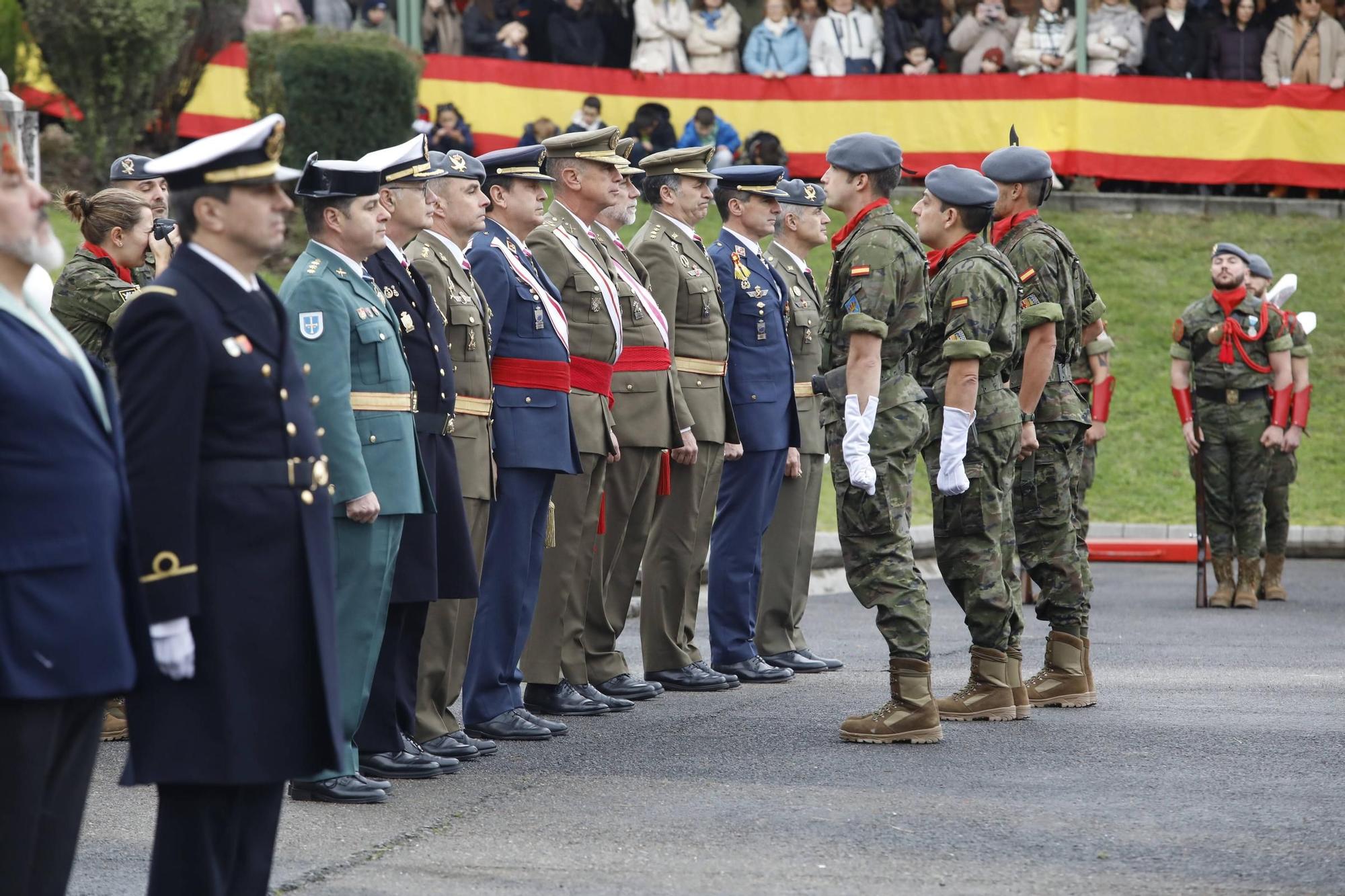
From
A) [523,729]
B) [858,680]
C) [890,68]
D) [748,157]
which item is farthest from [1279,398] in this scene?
[890,68]

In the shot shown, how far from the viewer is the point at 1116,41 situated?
22.1m

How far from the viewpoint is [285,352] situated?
4.45 metres

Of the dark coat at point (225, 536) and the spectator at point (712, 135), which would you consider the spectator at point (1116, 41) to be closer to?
the spectator at point (712, 135)

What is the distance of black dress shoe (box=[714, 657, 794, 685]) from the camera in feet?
31.4

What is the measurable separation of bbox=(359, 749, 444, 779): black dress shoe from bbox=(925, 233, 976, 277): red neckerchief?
9.54 ft

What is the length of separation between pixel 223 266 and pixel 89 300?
3.76 metres

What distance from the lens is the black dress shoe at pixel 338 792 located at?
6422 mm

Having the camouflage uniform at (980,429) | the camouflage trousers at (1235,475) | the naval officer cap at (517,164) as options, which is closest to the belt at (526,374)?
the naval officer cap at (517,164)

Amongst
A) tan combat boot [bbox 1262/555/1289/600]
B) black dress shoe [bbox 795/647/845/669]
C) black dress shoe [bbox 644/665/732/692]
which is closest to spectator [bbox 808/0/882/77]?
tan combat boot [bbox 1262/555/1289/600]

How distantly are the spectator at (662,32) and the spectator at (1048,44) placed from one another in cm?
386

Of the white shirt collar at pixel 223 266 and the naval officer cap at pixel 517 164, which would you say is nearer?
the white shirt collar at pixel 223 266

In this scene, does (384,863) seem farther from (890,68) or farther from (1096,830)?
(890,68)

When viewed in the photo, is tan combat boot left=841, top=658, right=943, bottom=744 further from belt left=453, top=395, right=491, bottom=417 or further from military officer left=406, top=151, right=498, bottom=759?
belt left=453, top=395, right=491, bottom=417

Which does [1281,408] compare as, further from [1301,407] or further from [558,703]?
[558,703]
